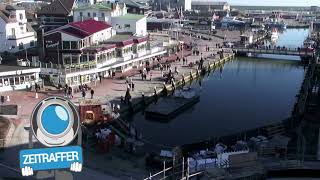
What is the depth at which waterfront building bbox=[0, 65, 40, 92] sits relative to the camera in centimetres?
4269

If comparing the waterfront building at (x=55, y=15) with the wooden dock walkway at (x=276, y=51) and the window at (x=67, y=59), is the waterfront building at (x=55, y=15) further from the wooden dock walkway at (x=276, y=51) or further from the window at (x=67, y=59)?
the wooden dock walkway at (x=276, y=51)

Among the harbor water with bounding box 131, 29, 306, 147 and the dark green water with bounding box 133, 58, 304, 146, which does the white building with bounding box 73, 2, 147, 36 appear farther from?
the dark green water with bounding box 133, 58, 304, 146

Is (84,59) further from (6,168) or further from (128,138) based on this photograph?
(6,168)

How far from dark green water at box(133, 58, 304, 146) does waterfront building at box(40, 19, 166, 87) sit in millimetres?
8884

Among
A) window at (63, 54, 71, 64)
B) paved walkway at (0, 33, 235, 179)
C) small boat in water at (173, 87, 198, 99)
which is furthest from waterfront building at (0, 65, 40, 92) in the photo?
small boat in water at (173, 87, 198, 99)

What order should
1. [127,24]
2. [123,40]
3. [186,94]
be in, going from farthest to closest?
[127,24] < [123,40] < [186,94]

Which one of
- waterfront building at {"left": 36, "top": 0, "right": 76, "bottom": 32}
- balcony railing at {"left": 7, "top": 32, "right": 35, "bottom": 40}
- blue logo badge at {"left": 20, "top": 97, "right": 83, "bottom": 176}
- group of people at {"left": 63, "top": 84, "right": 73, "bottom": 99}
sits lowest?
group of people at {"left": 63, "top": 84, "right": 73, "bottom": 99}

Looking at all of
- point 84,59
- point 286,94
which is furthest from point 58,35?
point 286,94

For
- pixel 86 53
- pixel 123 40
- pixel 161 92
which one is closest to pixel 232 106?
pixel 161 92

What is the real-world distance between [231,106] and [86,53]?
16639mm

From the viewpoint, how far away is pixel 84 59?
5069cm

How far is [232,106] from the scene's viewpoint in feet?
151

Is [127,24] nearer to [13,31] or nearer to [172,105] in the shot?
[13,31]

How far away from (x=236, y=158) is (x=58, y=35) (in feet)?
113
